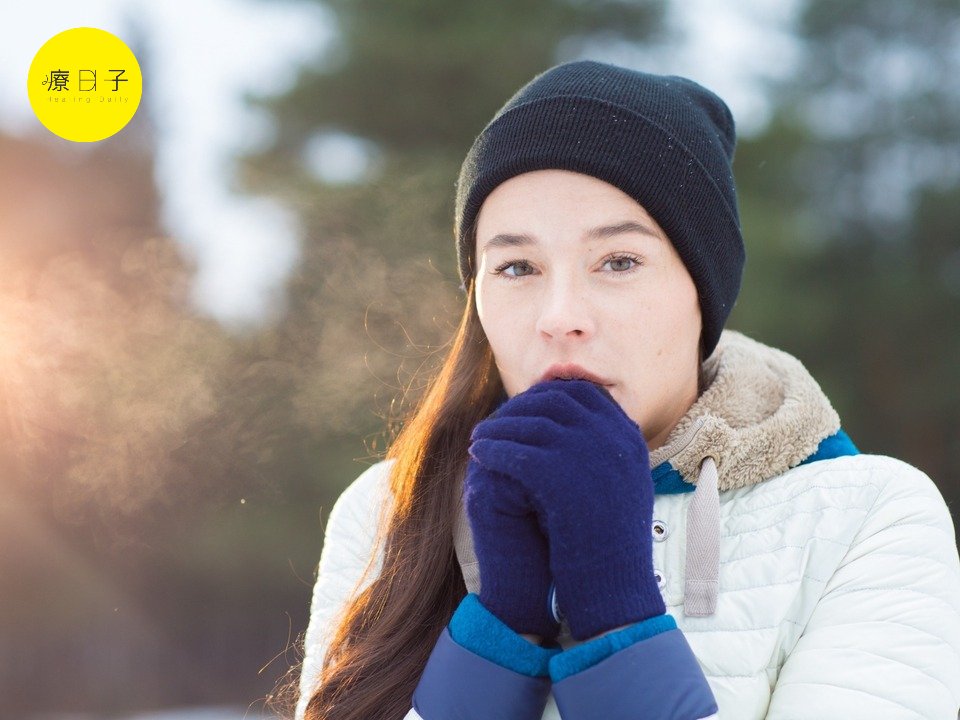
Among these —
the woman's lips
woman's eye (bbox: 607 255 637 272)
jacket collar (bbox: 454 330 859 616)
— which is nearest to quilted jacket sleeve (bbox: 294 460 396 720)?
jacket collar (bbox: 454 330 859 616)

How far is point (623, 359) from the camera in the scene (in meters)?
1.23

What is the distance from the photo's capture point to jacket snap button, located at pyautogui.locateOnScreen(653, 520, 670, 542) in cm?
125

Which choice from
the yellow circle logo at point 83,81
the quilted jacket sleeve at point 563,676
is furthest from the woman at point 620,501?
the yellow circle logo at point 83,81

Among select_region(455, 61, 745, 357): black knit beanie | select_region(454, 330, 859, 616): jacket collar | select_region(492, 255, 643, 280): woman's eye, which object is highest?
select_region(455, 61, 745, 357): black knit beanie

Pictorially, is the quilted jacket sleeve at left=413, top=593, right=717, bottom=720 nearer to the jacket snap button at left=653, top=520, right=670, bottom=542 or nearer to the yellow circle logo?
the jacket snap button at left=653, top=520, right=670, bottom=542

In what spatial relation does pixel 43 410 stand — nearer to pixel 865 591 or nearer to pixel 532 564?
pixel 532 564

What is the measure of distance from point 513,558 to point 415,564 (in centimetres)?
28

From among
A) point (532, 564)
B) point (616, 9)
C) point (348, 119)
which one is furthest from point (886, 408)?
point (532, 564)

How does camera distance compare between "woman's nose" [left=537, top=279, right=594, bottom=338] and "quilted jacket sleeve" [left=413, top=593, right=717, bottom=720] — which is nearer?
"quilted jacket sleeve" [left=413, top=593, right=717, bottom=720]

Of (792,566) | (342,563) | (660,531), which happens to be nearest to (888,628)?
(792,566)

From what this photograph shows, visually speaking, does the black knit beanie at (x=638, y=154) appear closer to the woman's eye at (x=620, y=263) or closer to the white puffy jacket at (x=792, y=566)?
the woman's eye at (x=620, y=263)

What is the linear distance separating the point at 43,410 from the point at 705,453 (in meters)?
2.61

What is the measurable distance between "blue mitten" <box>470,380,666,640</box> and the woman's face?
15 centimetres

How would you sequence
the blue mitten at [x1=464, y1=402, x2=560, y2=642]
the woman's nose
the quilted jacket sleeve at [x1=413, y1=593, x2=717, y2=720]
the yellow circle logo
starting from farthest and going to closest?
the yellow circle logo, the woman's nose, the blue mitten at [x1=464, y1=402, x2=560, y2=642], the quilted jacket sleeve at [x1=413, y1=593, x2=717, y2=720]
